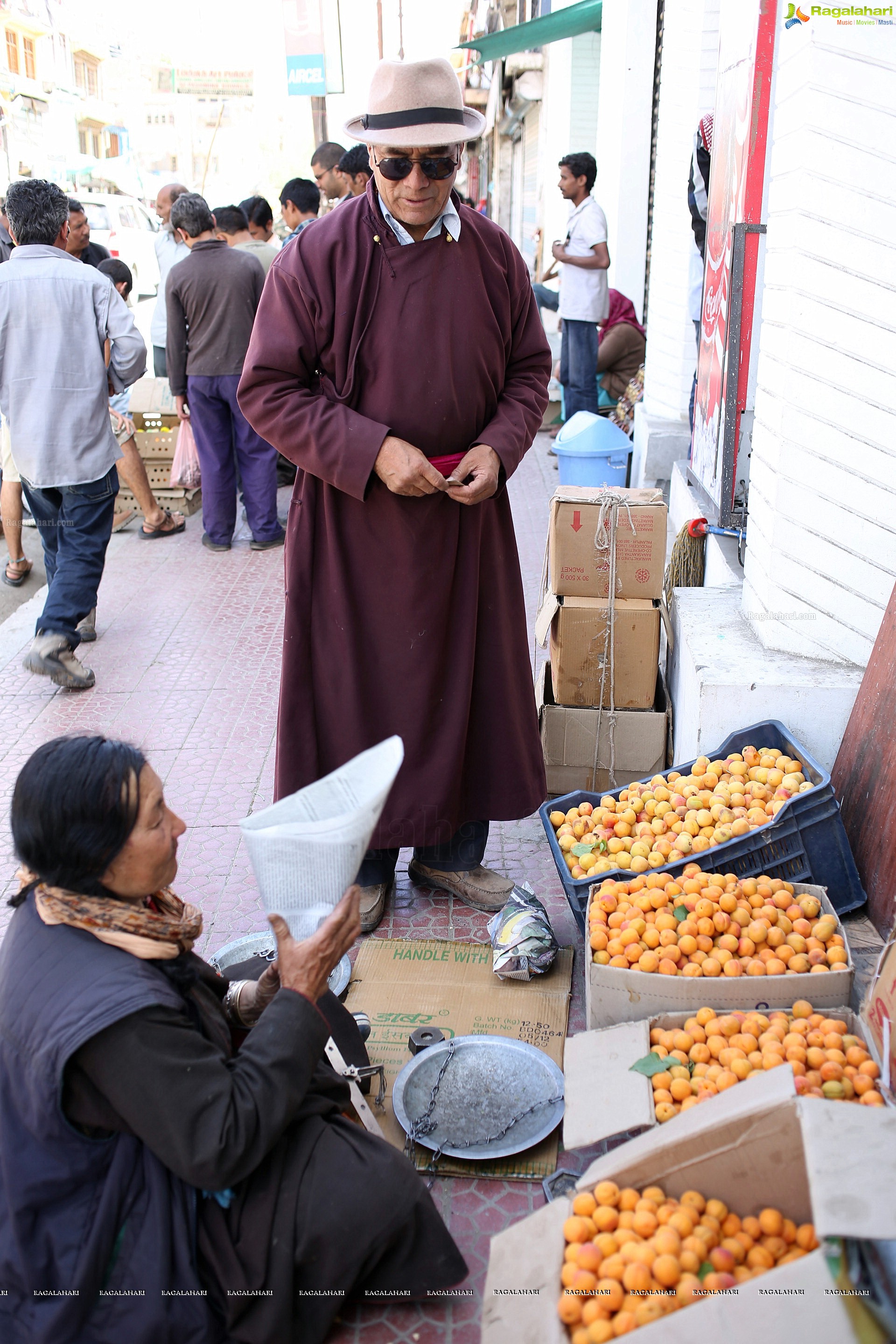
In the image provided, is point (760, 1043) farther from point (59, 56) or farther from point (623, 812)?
point (59, 56)

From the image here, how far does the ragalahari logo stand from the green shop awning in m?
7.70

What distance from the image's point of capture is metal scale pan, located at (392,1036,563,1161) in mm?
2217

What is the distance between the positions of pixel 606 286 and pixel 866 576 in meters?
5.30

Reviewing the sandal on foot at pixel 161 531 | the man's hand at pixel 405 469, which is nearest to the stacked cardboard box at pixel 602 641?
the man's hand at pixel 405 469

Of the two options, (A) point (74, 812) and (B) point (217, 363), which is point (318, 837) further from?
(B) point (217, 363)

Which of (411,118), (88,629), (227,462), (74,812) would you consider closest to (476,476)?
(411,118)

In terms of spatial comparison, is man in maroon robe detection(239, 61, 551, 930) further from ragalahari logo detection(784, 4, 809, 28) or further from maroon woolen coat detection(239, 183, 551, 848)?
ragalahari logo detection(784, 4, 809, 28)

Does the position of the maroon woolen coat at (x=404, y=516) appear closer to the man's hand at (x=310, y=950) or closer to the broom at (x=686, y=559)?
the man's hand at (x=310, y=950)

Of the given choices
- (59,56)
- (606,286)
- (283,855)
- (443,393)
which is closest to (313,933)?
(283,855)

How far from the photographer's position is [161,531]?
7336 millimetres

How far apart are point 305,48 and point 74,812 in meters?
20.1

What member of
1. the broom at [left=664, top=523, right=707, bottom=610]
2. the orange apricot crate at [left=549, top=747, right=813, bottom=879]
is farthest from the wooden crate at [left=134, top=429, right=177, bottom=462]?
the orange apricot crate at [left=549, top=747, right=813, bottom=879]

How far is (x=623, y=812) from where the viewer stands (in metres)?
2.91

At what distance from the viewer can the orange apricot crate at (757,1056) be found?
1.91 meters
